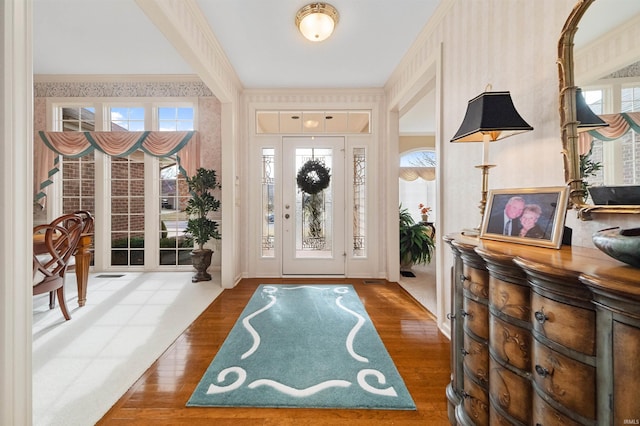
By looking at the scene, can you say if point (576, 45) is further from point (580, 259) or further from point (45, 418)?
point (45, 418)

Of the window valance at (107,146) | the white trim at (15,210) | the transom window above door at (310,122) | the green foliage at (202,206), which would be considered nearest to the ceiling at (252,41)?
the transom window above door at (310,122)

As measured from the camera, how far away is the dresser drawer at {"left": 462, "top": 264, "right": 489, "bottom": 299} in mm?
1150

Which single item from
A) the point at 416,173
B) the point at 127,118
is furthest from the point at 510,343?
the point at 416,173

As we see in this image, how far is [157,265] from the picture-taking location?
4.32 metres

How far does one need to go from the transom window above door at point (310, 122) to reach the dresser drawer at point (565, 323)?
11.8 ft

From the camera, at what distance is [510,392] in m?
0.97

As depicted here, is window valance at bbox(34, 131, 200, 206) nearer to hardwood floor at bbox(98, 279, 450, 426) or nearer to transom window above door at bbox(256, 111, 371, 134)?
transom window above door at bbox(256, 111, 371, 134)

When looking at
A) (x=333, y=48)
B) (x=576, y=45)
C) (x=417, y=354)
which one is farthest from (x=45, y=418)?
(x=333, y=48)

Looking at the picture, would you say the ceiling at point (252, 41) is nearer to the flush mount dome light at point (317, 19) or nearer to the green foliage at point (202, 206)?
the flush mount dome light at point (317, 19)

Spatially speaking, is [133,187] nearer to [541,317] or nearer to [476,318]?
[476,318]

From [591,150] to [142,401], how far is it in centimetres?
260

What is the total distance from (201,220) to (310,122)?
7.07 feet

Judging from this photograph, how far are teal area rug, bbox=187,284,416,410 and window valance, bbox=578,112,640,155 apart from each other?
61.2 inches

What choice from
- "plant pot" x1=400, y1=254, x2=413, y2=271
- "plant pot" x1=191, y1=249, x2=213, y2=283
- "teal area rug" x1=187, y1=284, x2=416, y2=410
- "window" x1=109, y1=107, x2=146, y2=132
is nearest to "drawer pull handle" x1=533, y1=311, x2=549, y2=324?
"teal area rug" x1=187, y1=284, x2=416, y2=410
